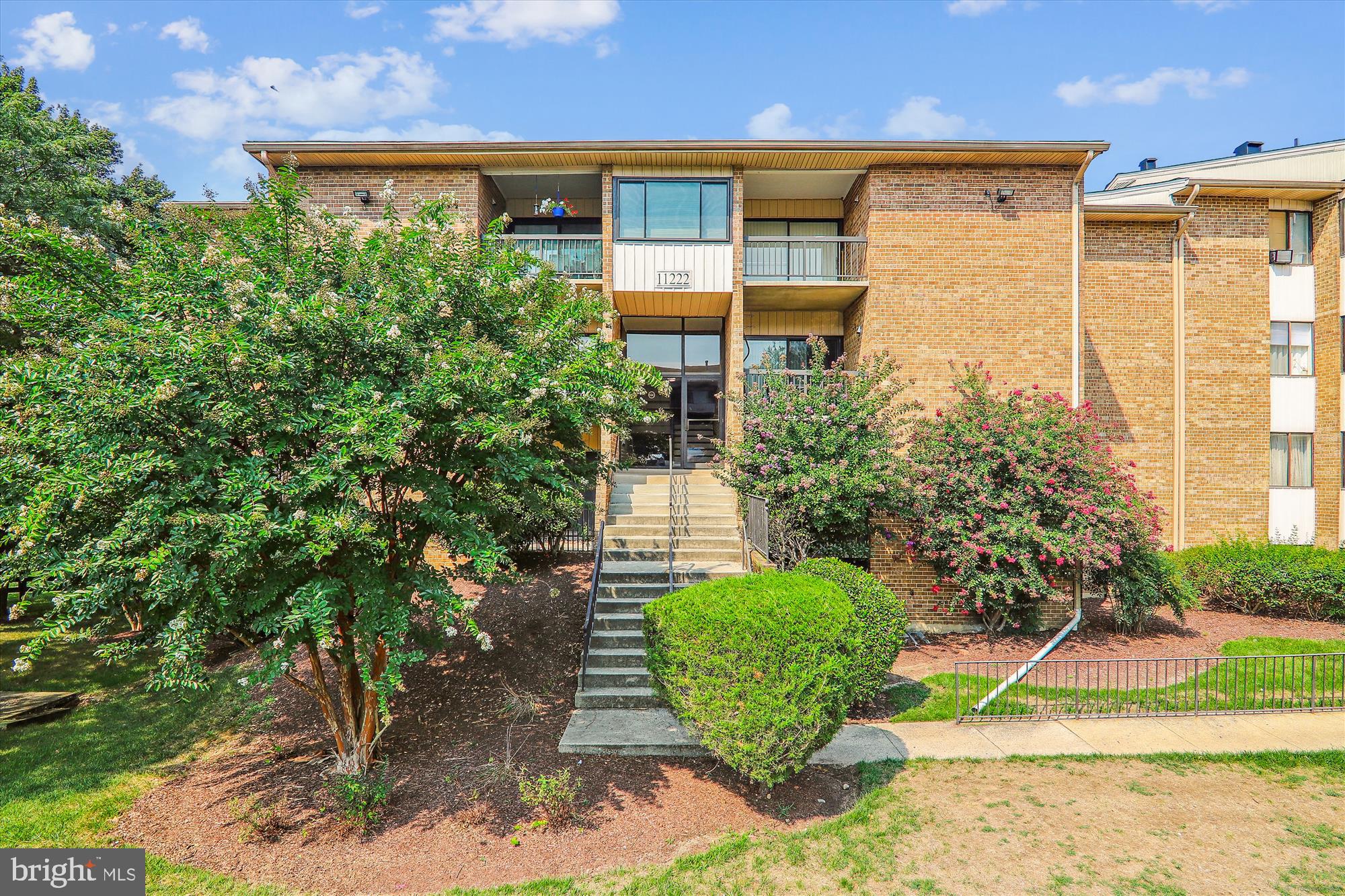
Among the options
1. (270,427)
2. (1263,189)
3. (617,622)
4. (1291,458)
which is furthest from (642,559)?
(1263,189)

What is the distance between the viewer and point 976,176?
12.3 meters

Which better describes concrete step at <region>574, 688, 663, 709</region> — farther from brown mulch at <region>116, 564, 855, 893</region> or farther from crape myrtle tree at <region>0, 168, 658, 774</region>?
crape myrtle tree at <region>0, 168, 658, 774</region>

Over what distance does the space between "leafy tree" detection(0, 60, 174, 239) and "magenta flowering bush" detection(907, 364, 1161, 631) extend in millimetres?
13674

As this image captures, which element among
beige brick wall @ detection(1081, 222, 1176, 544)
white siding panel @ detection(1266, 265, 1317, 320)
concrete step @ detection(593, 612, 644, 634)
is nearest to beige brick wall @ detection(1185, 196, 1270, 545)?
white siding panel @ detection(1266, 265, 1317, 320)

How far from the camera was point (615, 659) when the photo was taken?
26.9 ft

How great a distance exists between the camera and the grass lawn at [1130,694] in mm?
7809

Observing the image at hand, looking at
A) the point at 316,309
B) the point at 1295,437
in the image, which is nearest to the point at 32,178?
the point at 316,309

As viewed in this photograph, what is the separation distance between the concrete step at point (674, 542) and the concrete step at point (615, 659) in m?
2.42

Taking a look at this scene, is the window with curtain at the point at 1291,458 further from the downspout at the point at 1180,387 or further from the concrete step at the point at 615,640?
the concrete step at the point at 615,640

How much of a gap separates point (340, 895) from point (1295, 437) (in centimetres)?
1880

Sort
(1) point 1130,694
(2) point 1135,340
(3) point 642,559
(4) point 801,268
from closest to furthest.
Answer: (1) point 1130,694 < (3) point 642,559 < (4) point 801,268 < (2) point 1135,340

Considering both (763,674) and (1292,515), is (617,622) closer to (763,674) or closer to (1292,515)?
(763,674)

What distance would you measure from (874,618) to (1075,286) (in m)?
8.78

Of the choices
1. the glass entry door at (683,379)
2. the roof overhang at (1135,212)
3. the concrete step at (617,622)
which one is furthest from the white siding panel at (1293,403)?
the concrete step at (617,622)
